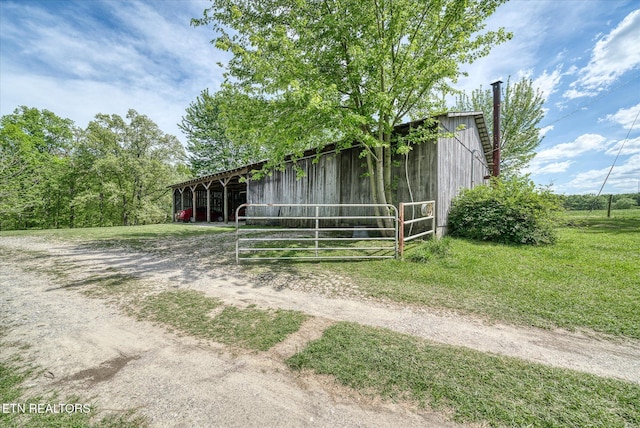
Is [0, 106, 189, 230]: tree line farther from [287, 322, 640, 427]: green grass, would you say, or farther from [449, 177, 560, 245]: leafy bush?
[287, 322, 640, 427]: green grass

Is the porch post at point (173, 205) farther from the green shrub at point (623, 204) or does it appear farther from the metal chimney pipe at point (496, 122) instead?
the green shrub at point (623, 204)

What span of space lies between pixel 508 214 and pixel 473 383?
8.09m

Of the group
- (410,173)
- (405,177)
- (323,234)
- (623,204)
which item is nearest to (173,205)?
(323,234)

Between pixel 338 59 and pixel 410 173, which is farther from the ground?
pixel 338 59

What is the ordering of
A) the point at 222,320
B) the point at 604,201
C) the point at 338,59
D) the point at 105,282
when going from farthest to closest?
the point at 604,201 → the point at 338,59 → the point at 105,282 → the point at 222,320

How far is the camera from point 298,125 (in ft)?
24.4

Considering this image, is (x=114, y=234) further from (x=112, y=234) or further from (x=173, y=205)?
(x=173, y=205)

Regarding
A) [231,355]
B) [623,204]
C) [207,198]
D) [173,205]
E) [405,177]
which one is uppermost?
[405,177]

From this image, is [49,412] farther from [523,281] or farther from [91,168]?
[91,168]

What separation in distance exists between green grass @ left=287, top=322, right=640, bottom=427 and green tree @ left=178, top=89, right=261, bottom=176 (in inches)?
1162

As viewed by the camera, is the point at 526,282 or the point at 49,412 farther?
the point at 526,282

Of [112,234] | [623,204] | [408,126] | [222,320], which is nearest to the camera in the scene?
[222,320]

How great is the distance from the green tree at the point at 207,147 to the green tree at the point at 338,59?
2221 cm

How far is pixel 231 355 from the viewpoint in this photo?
269 centimetres
